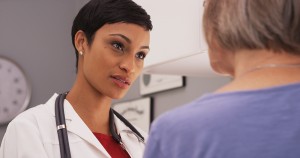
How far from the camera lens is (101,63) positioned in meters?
1.50

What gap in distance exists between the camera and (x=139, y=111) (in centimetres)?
317

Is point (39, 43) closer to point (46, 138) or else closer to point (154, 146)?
point (46, 138)

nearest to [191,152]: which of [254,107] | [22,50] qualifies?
[254,107]

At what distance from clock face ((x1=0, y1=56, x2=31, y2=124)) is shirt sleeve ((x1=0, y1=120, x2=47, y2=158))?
226 centimetres

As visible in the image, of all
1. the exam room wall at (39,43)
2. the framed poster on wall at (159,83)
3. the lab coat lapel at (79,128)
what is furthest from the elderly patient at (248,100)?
the exam room wall at (39,43)

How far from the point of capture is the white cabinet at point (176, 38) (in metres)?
1.36

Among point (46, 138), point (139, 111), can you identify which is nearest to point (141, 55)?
point (46, 138)

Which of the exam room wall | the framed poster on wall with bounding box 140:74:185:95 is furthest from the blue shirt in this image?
the exam room wall

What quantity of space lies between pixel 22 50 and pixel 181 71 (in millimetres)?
2219

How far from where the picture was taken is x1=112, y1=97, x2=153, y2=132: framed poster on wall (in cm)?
306

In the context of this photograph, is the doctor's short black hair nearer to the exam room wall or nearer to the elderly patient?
the elderly patient

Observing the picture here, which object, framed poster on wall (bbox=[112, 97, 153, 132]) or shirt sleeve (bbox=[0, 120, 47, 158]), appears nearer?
shirt sleeve (bbox=[0, 120, 47, 158])

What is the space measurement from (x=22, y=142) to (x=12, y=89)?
7.80 feet

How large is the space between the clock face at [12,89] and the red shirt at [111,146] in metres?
2.16
